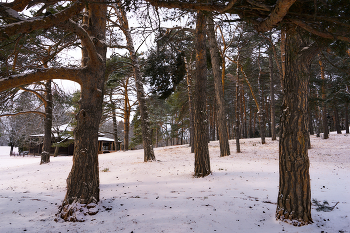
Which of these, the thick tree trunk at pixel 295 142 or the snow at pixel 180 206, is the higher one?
the thick tree trunk at pixel 295 142

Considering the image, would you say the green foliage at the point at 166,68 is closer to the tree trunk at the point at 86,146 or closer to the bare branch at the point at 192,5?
the tree trunk at the point at 86,146

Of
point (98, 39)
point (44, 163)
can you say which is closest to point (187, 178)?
point (98, 39)

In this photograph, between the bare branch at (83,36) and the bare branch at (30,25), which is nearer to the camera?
the bare branch at (30,25)

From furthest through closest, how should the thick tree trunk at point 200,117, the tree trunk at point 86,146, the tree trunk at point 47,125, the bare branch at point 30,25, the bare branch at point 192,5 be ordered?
1. the tree trunk at point 47,125
2. the thick tree trunk at point 200,117
3. the tree trunk at point 86,146
4. the bare branch at point 192,5
5. the bare branch at point 30,25

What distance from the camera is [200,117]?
23.1 ft

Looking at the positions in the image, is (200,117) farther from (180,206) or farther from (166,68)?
(180,206)

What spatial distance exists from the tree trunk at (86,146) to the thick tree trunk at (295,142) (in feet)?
12.2

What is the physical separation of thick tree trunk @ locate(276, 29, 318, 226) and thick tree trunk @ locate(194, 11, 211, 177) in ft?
11.1

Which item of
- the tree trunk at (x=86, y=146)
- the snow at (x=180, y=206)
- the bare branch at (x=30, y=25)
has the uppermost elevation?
the bare branch at (x=30, y=25)

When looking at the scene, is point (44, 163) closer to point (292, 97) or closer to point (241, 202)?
point (241, 202)

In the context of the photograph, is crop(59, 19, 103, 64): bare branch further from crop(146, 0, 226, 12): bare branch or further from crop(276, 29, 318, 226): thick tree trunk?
crop(276, 29, 318, 226): thick tree trunk

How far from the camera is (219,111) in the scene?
12.4 meters

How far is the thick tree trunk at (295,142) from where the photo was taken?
3.45 meters

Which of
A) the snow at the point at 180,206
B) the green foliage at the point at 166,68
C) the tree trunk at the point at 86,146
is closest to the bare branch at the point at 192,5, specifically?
the tree trunk at the point at 86,146
